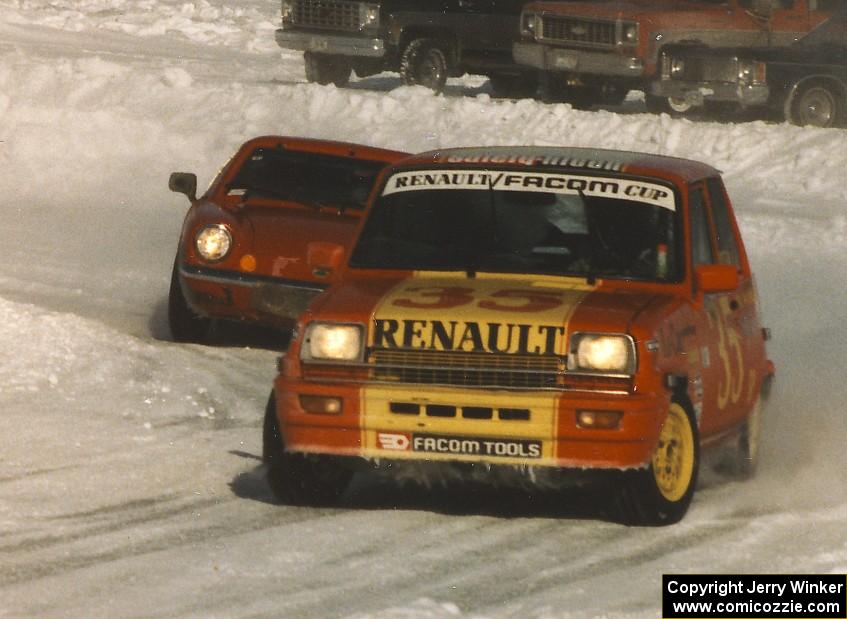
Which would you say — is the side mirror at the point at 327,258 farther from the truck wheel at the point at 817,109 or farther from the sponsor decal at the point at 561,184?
the truck wheel at the point at 817,109

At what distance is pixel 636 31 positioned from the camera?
76.9ft

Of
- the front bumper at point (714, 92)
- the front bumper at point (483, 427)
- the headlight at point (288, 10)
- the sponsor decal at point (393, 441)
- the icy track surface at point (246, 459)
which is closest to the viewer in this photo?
the icy track surface at point (246, 459)

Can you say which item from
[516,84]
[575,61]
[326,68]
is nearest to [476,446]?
[575,61]

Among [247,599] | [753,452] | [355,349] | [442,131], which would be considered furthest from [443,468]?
[442,131]

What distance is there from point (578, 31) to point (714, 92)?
7.81 ft

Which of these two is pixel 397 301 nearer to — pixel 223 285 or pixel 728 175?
pixel 223 285

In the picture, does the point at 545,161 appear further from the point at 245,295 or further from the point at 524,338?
the point at 245,295

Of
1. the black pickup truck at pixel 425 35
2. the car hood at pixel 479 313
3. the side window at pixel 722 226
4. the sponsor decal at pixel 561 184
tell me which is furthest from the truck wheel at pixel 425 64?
the car hood at pixel 479 313

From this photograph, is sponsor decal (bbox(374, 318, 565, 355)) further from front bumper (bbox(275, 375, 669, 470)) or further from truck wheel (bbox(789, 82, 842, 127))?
truck wheel (bbox(789, 82, 842, 127))

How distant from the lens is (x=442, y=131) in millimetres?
23328

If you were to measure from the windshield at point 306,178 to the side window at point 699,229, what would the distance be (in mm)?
4043

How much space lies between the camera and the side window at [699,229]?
8180 millimetres

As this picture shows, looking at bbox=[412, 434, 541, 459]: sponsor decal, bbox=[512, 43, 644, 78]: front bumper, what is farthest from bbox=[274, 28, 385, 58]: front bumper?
bbox=[412, 434, 541, 459]: sponsor decal

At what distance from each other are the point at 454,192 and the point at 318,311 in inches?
42.5
